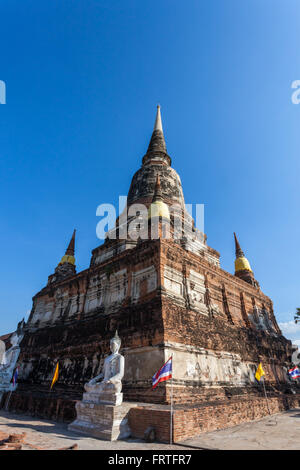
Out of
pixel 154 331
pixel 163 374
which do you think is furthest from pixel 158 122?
pixel 163 374

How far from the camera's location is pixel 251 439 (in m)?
7.26

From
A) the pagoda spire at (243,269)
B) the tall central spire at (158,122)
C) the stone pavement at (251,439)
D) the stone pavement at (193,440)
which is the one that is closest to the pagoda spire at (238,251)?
the pagoda spire at (243,269)

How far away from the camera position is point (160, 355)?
10.2 meters

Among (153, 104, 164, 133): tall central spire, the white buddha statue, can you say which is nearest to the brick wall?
the white buddha statue

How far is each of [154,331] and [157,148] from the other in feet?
72.8

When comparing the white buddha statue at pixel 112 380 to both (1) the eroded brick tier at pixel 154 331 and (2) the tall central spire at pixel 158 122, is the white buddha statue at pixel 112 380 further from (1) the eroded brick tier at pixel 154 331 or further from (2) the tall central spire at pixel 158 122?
(2) the tall central spire at pixel 158 122

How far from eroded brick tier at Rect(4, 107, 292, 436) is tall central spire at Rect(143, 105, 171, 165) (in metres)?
7.24

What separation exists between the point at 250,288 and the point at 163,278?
35.3ft

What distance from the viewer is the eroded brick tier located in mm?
10719

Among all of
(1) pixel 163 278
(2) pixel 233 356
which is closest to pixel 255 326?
(2) pixel 233 356

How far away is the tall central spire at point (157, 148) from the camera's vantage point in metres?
27.6

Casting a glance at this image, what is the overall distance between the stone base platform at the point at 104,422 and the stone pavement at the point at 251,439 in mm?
1920

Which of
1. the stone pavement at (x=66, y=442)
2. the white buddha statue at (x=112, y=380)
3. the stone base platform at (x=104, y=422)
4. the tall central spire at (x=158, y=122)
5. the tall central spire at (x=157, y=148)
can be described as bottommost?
the stone pavement at (x=66, y=442)
